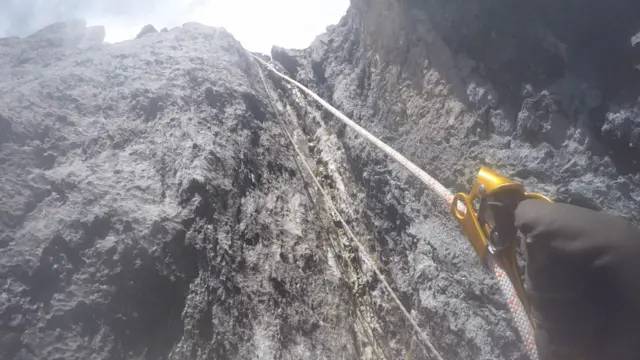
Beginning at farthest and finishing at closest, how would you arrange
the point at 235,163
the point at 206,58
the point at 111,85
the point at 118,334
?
the point at 206,58, the point at 111,85, the point at 235,163, the point at 118,334

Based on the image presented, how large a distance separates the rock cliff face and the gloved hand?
1316mm

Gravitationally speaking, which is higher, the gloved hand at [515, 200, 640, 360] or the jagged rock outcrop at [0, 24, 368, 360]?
the gloved hand at [515, 200, 640, 360]

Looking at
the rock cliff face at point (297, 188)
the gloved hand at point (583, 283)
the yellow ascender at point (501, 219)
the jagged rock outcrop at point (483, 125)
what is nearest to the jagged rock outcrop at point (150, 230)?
the rock cliff face at point (297, 188)

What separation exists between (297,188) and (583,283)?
150 inches

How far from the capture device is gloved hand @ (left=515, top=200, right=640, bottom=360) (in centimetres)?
130

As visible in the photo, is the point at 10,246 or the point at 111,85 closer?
the point at 10,246

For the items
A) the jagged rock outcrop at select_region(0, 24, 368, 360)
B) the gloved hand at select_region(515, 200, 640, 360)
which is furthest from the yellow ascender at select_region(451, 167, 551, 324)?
the jagged rock outcrop at select_region(0, 24, 368, 360)

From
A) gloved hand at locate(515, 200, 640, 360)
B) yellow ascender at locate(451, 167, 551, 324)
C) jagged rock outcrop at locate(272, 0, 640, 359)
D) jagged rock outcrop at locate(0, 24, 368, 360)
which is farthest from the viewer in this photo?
jagged rock outcrop at locate(0, 24, 368, 360)

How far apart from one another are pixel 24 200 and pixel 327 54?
558cm

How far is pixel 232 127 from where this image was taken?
5.36 meters

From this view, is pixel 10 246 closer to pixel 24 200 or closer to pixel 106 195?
pixel 24 200

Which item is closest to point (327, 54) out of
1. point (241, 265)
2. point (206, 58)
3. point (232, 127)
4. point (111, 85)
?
point (206, 58)

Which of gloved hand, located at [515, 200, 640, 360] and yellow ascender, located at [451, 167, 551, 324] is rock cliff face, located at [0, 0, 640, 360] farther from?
gloved hand, located at [515, 200, 640, 360]

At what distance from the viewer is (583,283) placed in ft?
4.52
